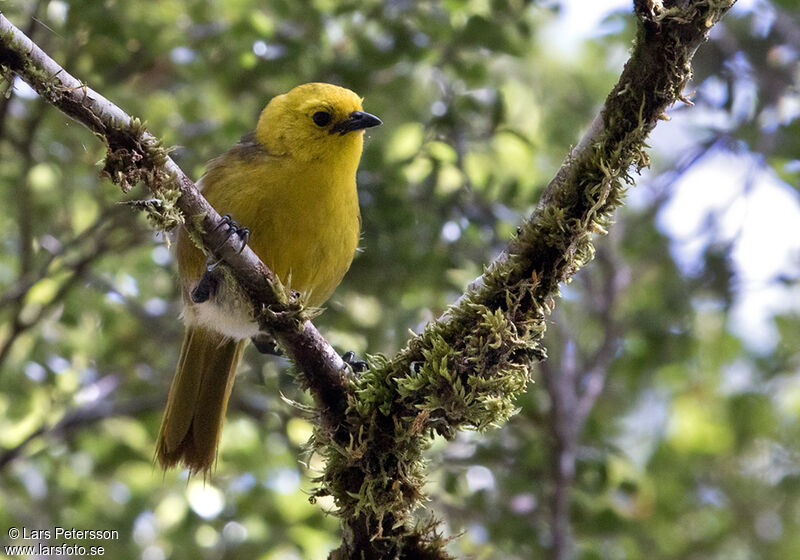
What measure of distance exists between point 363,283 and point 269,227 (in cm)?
148

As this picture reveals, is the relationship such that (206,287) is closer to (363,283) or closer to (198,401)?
(198,401)

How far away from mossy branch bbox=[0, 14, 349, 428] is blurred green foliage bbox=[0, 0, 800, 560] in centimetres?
184

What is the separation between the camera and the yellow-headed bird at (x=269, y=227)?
156 inches

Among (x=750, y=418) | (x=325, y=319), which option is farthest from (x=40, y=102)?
(x=750, y=418)

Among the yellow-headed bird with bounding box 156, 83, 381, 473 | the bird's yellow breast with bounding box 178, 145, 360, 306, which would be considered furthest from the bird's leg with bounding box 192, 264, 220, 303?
the bird's yellow breast with bounding box 178, 145, 360, 306

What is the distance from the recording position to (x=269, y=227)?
3.93 m

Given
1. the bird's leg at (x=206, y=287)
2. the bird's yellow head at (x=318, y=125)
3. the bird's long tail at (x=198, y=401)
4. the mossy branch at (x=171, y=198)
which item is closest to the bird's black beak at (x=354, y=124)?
the bird's yellow head at (x=318, y=125)

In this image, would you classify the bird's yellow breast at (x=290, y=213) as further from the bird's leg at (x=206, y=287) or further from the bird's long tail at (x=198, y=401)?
the bird's long tail at (x=198, y=401)

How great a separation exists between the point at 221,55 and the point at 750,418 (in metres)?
4.54

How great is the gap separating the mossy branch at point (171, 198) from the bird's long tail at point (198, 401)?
1.43 m

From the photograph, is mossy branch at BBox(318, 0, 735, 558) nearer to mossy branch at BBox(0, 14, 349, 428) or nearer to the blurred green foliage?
mossy branch at BBox(0, 14, 349, 428)

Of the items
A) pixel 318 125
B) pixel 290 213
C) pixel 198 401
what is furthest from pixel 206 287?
pixel 318 125

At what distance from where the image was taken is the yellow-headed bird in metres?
3.96

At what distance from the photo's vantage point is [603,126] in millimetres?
2619
